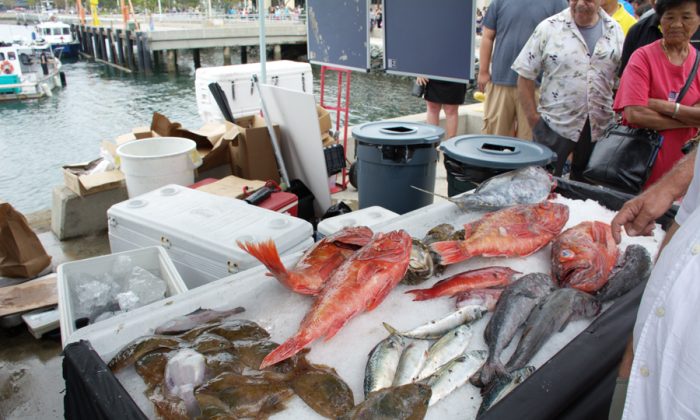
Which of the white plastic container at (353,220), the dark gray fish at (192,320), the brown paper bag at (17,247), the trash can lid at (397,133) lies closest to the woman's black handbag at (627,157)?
the trash can lid at (397,133)

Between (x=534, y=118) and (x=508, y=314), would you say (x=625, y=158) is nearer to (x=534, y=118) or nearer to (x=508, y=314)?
(x=534, y=118)

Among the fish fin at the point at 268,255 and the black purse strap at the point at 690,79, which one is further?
the black purse strap at the point at 690,79

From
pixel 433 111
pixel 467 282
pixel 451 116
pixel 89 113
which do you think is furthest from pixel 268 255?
pixel 89 113

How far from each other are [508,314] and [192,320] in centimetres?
103

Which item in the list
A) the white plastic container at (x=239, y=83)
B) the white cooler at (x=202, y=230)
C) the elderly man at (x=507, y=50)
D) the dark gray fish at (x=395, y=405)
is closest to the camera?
the dark gray fish at (x=395, y=405)

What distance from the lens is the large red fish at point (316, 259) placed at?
155cm

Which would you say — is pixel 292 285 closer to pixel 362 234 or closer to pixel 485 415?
pixel 362 234

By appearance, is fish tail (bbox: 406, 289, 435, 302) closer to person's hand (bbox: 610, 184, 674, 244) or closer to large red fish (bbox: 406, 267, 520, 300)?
Result: large red fish (bbox: 406, 267, 520, 300)

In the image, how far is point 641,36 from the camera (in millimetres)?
3635

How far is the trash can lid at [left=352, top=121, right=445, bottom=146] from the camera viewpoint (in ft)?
11.1

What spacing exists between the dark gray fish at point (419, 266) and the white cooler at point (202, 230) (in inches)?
37.6

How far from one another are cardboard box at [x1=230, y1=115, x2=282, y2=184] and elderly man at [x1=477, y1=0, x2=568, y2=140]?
2261 mm

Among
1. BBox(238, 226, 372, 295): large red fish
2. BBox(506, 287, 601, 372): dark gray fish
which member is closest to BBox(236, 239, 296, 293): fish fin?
BBox(238, 226, 372, 295): large red fish

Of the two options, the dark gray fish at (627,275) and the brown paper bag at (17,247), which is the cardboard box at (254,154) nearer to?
the brown paper bag at (17,247)
